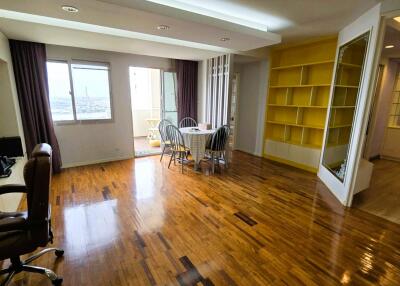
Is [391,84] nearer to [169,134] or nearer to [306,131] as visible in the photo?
[306,131]

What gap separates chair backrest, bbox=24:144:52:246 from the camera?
4.59 ft

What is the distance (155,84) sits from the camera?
7410 millimetres

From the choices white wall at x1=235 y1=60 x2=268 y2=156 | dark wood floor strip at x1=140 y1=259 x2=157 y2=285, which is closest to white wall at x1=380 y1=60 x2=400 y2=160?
white wall at x1=235 y1=60 x2=268 y2=156

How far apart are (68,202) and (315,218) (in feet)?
11.0

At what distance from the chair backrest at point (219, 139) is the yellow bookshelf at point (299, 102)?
58.3 inches

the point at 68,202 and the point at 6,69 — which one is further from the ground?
the point at 6,69

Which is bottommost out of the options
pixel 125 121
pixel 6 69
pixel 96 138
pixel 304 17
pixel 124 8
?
pixel 96 138

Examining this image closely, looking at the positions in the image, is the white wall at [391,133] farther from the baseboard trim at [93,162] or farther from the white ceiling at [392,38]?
the baseboard trim at [93,162]

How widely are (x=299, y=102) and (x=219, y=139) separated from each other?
6.72 ft


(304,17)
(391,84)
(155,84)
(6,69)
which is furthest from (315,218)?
(155,84)

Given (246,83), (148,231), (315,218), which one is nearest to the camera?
(148,231)

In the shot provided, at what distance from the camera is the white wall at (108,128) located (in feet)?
13.8

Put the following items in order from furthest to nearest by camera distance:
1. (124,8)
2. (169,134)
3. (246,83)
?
(246,83), (169,134), (124,8)

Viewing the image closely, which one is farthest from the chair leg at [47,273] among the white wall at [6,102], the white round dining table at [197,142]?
the white round dining table at [197,142]
